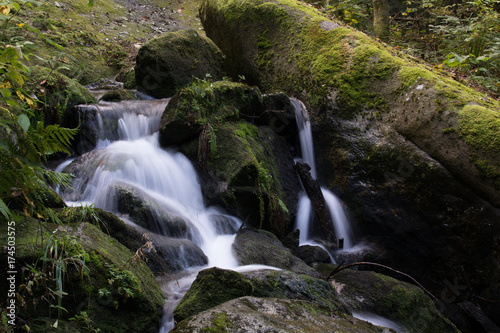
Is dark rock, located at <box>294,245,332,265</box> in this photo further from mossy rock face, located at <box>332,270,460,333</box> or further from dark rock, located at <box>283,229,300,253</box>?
mossy rock face, located at <box>332,270,460,333</box>

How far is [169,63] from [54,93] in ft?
9.23

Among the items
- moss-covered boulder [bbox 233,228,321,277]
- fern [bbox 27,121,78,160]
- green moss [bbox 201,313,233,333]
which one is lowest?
moss-covered boulder [bbox 233,228,321,277]

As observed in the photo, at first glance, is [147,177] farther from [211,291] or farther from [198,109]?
[211,291]

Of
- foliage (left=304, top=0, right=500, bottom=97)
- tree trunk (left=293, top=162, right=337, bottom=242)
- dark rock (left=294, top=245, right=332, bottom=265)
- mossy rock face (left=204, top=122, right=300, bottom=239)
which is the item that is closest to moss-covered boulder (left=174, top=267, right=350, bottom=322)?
dark rock (left=294, top=245, right=332, bottom=265)

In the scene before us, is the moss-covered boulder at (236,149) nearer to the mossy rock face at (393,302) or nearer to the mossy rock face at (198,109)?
the mossy rock face at (198,109)

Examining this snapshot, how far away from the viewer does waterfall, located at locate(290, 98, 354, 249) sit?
6.03 meters

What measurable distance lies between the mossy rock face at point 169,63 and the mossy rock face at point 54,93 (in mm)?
Result: 1995

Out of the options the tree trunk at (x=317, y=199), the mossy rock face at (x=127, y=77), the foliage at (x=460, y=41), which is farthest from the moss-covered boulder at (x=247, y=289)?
the mossy rock face at (x=127, y=77)

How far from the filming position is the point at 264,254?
14.0ft

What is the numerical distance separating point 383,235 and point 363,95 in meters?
2.52

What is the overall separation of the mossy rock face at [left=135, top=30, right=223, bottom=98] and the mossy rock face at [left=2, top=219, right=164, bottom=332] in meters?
5.45

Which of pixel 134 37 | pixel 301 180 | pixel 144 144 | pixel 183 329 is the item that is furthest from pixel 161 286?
pixel 134 37

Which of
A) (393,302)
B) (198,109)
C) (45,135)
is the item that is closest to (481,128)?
(393,302)

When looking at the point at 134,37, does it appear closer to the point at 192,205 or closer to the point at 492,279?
the point at 192,205
